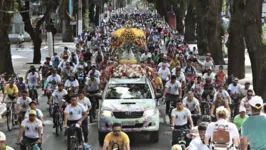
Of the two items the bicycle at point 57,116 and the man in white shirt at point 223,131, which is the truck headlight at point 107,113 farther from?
the man in white shirt at point 223,131

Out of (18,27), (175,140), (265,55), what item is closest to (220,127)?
(175,140)

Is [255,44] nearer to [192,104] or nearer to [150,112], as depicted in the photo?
[192,104]

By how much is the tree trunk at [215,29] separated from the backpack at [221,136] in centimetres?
2704

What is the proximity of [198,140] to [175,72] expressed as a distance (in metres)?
11.1

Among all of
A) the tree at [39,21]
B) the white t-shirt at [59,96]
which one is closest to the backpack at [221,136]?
the white t-shirt at [59,96]

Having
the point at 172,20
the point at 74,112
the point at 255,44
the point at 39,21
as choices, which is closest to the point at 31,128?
the point at 74,112

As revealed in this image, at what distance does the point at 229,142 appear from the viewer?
849cm

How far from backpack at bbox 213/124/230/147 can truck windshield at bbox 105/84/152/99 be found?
744 centimetres

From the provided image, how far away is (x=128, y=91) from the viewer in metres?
16.2

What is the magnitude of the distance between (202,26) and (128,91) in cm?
2489

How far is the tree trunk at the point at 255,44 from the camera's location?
19.3 metres

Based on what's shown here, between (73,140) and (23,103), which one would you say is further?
(23,103)

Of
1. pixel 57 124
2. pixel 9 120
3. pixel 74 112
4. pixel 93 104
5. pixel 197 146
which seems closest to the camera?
pixel 197 146

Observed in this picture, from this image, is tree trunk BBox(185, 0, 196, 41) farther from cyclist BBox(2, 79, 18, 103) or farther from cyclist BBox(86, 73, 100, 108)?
cyclist BBox(2, 79, 18, 103)
